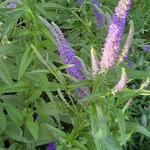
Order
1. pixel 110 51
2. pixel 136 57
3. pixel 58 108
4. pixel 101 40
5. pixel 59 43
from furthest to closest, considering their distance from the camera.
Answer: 1. pixel 136 57
2. pixel 101 40
3. pixel 58 108
4. pixel 59 43
5. pixel 110 51

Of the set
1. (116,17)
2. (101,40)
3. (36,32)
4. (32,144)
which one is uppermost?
(116,17)

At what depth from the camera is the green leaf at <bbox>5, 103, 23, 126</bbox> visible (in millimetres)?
2441

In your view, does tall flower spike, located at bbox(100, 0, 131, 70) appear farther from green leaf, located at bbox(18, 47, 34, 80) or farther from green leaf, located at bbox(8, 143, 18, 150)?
green leaf, located at bbox(8, 143, 18, 150)

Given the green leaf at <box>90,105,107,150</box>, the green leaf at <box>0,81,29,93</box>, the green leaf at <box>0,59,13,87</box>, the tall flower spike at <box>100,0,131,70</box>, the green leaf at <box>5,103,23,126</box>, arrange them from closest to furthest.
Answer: the tall flower spike at <box>100,0,131,70</box>
the green leaf at <box>90,105,107,150</box>
the green leaf at <box>0,59,13,87</box>
the green leaf at <box>0,81,29,93</box>
the green leaf at <box>5,103,23,126</box>

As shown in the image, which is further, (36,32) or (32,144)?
(32,144)

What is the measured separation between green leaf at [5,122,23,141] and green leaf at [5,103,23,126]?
4 cm

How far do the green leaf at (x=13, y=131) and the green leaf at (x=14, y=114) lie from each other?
38 mm

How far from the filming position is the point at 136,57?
142 inches

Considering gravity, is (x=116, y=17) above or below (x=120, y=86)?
above

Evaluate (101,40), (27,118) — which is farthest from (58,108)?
(101,40)

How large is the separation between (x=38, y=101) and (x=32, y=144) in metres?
0.24

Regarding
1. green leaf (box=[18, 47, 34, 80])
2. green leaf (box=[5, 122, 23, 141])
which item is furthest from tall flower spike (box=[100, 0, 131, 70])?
green leaf (box=[5, 122, 23, 141])

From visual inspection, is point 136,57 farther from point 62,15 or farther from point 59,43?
point 59,43

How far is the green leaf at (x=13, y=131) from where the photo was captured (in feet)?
8.05
